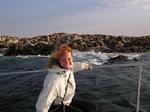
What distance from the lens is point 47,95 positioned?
16.3 ft

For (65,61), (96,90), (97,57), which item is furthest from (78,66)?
(97,57)

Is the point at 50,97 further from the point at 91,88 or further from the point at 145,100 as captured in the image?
the point at 91,88

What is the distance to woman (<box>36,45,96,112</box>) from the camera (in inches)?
197

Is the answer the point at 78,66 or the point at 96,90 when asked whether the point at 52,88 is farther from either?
the point at 96,90

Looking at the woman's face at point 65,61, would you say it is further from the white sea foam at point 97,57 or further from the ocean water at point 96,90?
the white sea foam at point 97,57

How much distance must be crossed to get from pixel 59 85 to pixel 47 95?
218mm

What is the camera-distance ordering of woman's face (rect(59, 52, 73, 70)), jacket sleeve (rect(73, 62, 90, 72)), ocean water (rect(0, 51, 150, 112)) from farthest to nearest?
ocean water (rect(0, 51, 150, 112)) → jacket sleeve (rect(73, 62, 90, 72)) → woman's face (rect(59, 52, 73, 70))

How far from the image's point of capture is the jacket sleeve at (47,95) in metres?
4.97


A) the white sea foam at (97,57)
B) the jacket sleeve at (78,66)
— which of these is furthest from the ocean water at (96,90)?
the white sea foam at (97,57)

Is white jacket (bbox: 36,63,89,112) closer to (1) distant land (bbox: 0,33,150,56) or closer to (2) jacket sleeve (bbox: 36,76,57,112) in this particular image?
(2) jacket sleeve (bbox: 36,76,57,112)

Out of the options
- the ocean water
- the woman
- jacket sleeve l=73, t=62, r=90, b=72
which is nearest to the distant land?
the ocean water

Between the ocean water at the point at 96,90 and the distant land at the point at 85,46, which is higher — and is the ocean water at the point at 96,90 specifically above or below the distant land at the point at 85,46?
above

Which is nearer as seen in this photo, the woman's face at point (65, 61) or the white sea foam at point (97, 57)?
the woman's face at point (65, 61)

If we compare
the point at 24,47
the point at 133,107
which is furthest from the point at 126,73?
the point at 24,47
